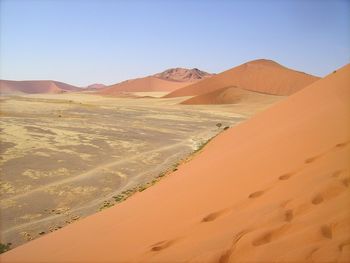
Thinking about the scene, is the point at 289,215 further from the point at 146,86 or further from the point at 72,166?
the point at 146,86

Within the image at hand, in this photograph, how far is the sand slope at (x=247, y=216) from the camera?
10.5ft

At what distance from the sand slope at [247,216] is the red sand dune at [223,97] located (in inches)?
2154

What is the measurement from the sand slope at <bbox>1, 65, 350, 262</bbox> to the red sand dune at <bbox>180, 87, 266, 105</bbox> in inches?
2154

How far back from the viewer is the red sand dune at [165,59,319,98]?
76.9 m

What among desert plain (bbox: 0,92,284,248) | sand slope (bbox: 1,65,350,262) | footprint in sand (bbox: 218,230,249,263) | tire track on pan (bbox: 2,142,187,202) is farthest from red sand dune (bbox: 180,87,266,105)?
footprint in sand (bbox: 218,230,249,263)

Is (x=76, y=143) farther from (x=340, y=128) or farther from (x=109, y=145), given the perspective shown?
(x=340, y=128)

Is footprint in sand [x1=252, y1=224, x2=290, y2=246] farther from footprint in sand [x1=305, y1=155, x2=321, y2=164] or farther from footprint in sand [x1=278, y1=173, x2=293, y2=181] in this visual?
footprint in sand [x1=305, y1=155, x2=321, y2=164]

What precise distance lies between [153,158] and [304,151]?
1292cm

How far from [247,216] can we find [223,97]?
60362 mm

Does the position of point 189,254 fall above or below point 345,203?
below

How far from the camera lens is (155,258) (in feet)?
11.9

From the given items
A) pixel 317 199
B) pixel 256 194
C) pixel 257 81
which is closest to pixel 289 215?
pixel 317 199

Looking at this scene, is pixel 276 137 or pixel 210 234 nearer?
pixel 210 234

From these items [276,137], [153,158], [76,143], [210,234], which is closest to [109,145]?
[76,143]
